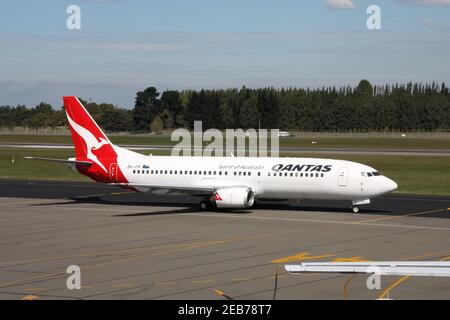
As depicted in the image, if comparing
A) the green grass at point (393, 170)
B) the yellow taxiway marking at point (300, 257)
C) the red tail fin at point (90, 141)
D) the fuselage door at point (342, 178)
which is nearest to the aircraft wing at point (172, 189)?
the red tail fin at point (90, 141)

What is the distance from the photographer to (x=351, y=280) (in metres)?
28.4

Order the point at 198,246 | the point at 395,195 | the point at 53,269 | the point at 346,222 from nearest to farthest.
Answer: the point at 53,269, the point at 198,246, the point at 346,222, the point at 395,195

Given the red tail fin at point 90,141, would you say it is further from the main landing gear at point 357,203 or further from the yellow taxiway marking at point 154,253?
the yellow taxiway marking at point 154,253

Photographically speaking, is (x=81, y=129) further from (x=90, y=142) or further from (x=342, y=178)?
(x=342, y=178)

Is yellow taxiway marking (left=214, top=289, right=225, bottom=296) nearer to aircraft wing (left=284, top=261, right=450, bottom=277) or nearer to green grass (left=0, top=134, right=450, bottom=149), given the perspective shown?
aircraft wing (left=284, top=261, right=450, bottom=277)

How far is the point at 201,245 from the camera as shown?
37000 mm

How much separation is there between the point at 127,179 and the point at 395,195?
21.8 meters

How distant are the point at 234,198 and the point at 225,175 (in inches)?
130

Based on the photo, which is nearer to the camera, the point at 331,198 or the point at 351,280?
the point at 351,280

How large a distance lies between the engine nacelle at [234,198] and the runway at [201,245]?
2.53ft
